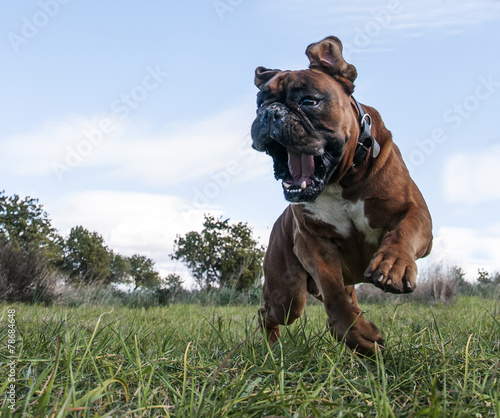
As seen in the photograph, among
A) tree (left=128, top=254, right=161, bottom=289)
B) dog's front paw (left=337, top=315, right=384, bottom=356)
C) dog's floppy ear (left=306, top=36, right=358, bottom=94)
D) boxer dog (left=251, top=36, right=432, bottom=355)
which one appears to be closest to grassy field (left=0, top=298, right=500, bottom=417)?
dog's front paw (left=337, top=315, right=384, bottom=356)

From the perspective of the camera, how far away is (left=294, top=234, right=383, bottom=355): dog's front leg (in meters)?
2.92

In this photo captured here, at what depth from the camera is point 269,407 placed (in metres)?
1.89

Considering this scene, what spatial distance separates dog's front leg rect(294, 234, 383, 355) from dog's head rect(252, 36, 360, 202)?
481mm

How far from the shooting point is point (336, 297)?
3.35 m

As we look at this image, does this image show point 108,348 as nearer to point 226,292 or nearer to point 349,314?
point 349,314

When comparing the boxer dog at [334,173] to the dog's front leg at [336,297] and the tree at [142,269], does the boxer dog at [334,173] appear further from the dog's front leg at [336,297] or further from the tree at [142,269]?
the tree at [142,269]

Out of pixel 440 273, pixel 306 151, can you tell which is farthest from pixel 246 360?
pixel 440 273

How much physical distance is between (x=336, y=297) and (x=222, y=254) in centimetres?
1355

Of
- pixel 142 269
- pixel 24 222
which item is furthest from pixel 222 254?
pixel 142 269

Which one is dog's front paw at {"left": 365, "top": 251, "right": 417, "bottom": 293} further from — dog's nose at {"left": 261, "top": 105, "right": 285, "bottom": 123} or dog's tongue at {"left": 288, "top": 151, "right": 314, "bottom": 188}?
dog's nose at {"left": 261, "top": 105, "right": 285, "bottom": 123}

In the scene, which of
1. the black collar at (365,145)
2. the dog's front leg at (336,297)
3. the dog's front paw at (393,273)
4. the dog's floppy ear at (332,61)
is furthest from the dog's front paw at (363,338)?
the dog's floppy ear at (332,61)

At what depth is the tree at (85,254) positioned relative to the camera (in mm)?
25906

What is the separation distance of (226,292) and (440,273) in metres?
5.07

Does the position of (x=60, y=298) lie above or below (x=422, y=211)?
below
